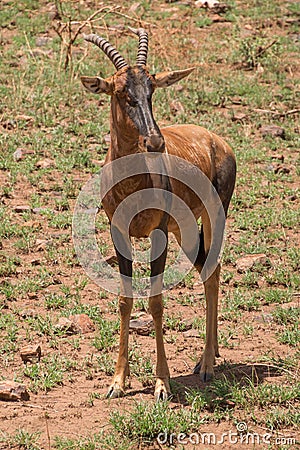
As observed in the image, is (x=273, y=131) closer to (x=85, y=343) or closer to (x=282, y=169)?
(x=282, y=169)

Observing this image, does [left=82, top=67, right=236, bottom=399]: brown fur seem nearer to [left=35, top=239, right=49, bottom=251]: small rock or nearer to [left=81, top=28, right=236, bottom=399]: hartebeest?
[left=81, top=28, right=236, bottom=399]: hartebeest

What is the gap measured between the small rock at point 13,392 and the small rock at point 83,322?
1.45 metres

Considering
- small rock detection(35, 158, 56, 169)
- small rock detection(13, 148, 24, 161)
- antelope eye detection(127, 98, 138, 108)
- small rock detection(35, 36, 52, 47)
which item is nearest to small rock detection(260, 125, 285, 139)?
small rock detection(35, 158, 56, 169)

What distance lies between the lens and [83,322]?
7.34 metres

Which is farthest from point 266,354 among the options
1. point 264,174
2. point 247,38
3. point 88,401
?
point 247,38

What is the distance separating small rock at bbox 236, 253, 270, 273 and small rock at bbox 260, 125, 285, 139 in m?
3.71

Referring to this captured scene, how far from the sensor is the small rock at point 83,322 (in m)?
7.28

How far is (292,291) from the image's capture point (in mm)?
8055

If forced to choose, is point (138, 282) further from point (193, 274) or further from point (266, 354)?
point (266, 354)

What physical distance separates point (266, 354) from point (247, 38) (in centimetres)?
989

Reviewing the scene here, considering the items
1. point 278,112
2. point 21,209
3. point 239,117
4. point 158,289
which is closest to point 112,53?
point 158,289

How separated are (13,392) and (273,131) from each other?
7.43 metres

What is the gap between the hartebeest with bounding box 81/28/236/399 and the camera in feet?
19.4

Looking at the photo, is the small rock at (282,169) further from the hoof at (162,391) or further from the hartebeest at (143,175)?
the hoof at (162,391)
